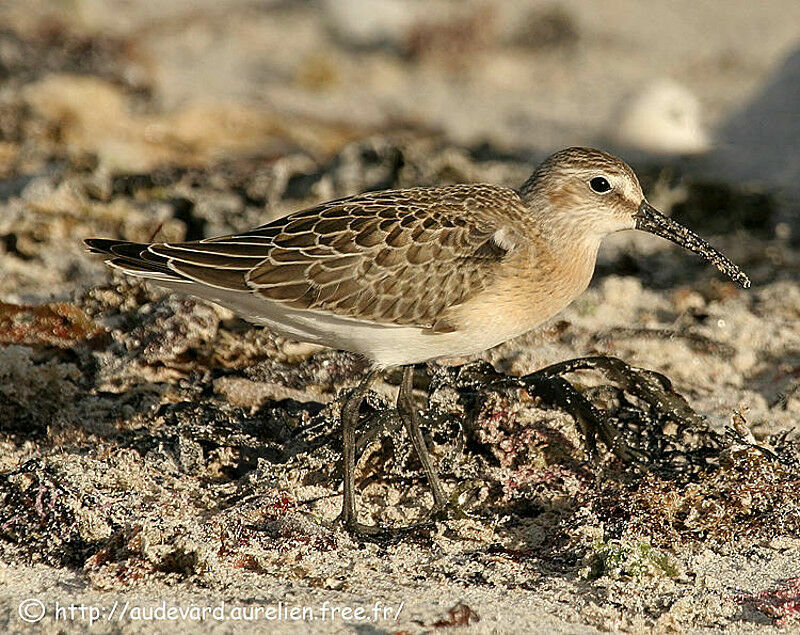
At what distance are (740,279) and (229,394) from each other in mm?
2551

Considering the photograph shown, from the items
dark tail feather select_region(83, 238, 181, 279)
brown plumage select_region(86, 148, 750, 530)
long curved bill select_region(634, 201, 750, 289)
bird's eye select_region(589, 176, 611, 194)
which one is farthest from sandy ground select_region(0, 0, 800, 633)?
bird's eye select_region(589, 176, 611, 194)

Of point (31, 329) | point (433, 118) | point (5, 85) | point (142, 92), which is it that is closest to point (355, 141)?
point (433, 118)

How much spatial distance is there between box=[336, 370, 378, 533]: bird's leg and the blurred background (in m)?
2.01

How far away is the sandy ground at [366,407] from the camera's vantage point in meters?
4.00

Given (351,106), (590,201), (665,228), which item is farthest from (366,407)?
(351,106)

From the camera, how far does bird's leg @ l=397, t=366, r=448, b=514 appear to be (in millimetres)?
4633

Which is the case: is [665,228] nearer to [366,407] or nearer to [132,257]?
[366,407]

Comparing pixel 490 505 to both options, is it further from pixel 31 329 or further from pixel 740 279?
pixel 31 329

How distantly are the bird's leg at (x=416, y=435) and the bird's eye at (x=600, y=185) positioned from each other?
3.89 ft

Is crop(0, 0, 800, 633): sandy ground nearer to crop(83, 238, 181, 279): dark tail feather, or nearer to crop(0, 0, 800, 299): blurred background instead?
crop(0, 0, 800, 299): blurred background

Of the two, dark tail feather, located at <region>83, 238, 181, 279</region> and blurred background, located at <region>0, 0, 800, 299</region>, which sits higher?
blurred background, located at <region>0, 0, 800, 299</region>

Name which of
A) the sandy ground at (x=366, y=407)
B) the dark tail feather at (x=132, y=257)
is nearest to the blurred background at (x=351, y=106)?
the sandy ground at (x=366, y=407)

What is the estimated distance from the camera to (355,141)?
9.62 meters

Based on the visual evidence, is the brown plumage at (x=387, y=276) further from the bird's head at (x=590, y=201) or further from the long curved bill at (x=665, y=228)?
the long curved bill at (x=665, y=228)
